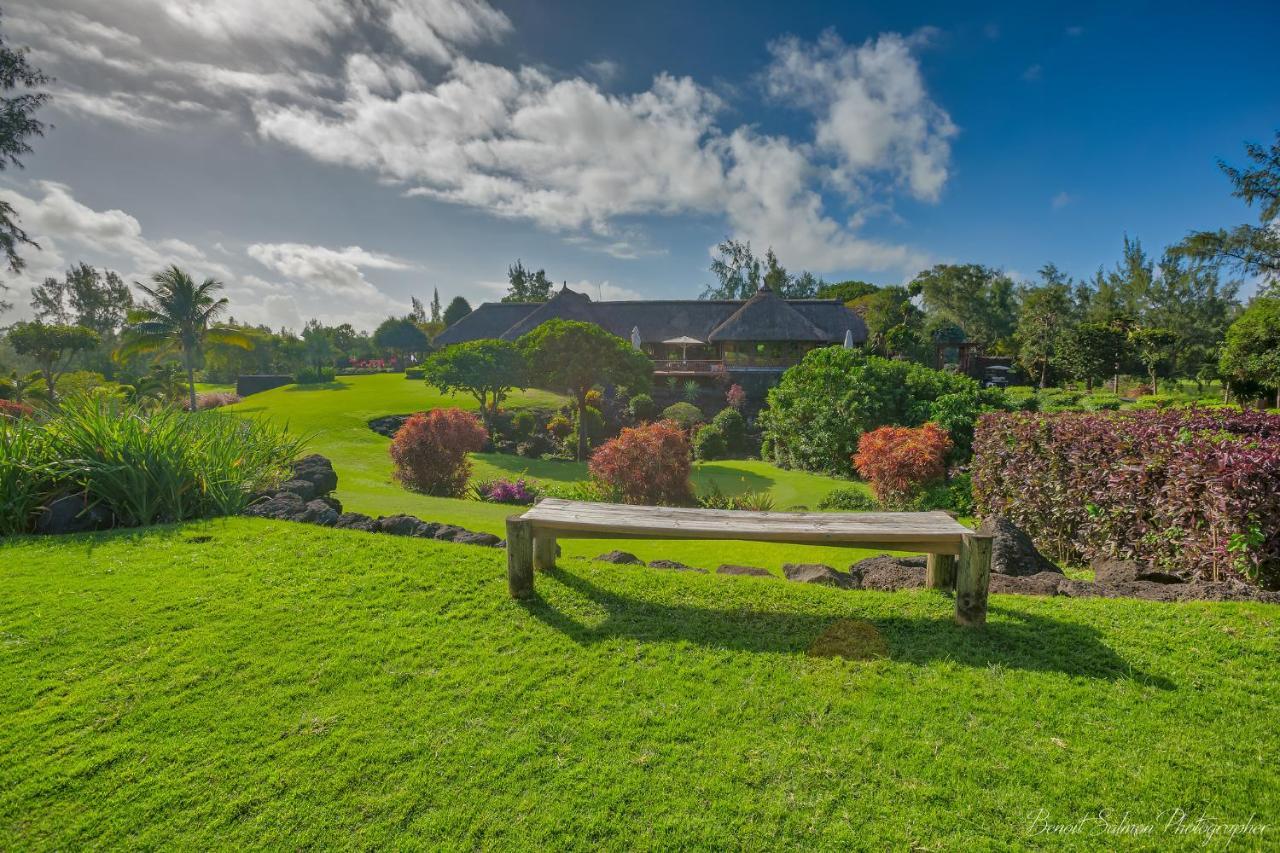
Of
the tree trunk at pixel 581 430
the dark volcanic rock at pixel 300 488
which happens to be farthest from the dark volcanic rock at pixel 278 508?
the tree trunk at pixel 581 430

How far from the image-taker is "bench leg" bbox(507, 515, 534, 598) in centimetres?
370

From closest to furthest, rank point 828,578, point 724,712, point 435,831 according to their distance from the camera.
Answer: point 435,831, point 724,712, point 828,578

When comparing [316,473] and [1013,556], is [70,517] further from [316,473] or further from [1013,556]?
[1013,556]

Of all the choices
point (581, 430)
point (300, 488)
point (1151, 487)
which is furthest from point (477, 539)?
point (581, 430)

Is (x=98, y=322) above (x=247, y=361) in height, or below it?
above

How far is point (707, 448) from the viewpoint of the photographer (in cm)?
1966

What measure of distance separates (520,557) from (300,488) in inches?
200

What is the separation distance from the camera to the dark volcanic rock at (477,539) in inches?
204

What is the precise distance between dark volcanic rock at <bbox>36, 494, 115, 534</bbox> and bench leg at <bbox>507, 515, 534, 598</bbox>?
453 cm

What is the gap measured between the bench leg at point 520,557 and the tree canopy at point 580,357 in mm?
15148

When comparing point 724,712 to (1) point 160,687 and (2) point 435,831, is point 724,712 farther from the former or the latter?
(1) point 160,687

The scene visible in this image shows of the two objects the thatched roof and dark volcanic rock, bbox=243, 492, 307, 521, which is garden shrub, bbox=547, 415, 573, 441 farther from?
dark volcanic rock, bbox=243, 492, 307, 521

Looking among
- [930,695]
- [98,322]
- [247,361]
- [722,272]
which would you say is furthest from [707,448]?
[98,322]

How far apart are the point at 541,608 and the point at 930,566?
287 centimetres
